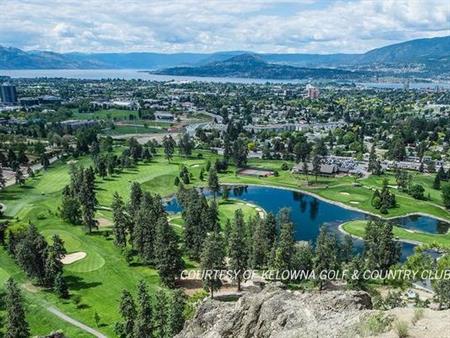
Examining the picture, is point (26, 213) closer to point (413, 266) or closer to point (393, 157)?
point (413, 266)

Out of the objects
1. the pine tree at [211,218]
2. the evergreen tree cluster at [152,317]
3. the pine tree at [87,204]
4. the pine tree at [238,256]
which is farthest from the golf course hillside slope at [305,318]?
the pine tree at [87,204]

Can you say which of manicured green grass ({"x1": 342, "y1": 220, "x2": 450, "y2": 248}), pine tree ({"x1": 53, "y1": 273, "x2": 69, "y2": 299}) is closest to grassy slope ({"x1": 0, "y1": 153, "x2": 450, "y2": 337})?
pine tree ({"x1": 53, "y1": 273, "x2": 69, "y2": 299})

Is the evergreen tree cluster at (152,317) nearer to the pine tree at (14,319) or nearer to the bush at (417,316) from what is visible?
the pine tree at (14,319)

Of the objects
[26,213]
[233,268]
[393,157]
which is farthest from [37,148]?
[393,157]

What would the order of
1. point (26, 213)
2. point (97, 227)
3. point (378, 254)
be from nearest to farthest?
point (378, 254), point (97, 227), point (26, 213)

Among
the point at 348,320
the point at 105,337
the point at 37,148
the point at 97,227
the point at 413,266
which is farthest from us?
the point at 37,148

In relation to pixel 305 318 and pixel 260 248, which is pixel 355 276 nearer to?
pixel 260 248

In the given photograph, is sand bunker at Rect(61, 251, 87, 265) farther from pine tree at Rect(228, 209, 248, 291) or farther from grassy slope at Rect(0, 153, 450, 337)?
pine tree at Rect(228, 209, 248, 291)
